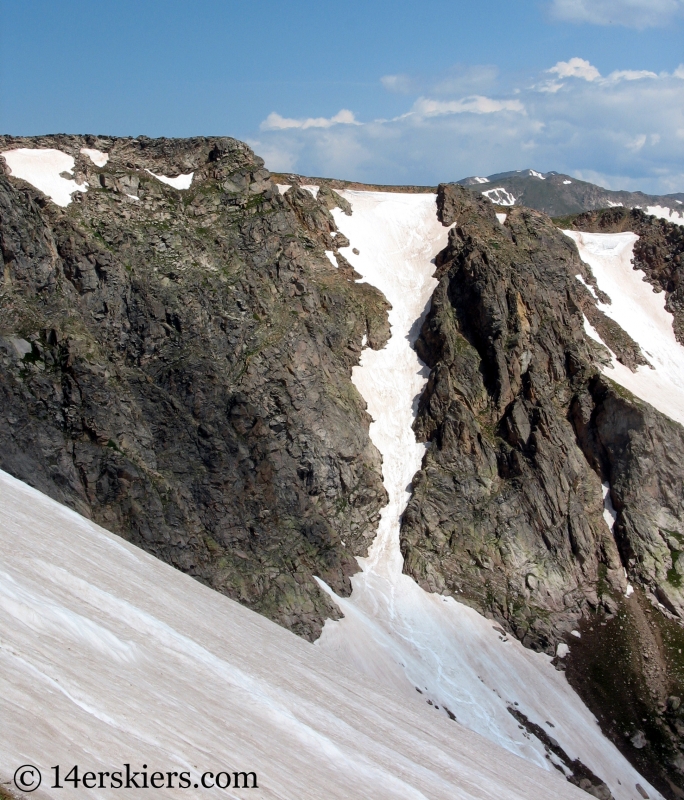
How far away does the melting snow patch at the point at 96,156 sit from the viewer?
5409 cm

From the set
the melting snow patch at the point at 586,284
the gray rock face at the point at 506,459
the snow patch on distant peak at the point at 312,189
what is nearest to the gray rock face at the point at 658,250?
the melting snow patch at the point at 586,284

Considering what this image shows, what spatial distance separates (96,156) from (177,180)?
21.1 feet

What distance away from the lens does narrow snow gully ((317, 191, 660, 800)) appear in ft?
134

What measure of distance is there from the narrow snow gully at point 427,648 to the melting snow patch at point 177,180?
2067 centimetres

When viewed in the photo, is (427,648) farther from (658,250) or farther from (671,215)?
(671,215)

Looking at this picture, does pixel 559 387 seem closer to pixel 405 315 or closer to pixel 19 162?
pixel 405 315

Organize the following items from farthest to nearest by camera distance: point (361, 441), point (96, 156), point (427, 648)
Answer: point (361, 441), point (96, 156), point (427, 648)

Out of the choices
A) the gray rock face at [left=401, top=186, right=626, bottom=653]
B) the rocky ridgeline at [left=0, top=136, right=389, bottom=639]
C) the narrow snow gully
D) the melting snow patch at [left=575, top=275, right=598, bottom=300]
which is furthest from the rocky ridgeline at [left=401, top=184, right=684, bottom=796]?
the melting snow patch at [left=575, top=275, right=598, bottom=300]

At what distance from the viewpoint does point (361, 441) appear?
5472 cm

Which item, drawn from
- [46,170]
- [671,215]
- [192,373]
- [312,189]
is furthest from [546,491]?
[671,215]

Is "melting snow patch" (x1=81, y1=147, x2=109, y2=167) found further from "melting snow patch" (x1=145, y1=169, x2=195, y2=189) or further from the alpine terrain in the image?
"melting snow patch" (x1=145, y1=169, x2=195, y2=189)

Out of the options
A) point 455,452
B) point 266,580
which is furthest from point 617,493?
point 266,580

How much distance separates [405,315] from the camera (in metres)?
64.7

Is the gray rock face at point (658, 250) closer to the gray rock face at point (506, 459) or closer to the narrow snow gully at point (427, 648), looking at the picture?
the gray rock face at point (506, 459)
